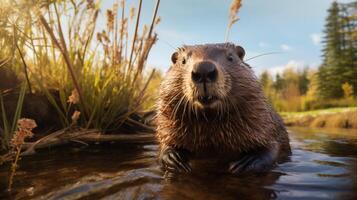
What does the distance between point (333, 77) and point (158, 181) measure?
89.9ft

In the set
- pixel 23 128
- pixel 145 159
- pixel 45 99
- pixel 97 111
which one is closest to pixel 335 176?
pixel 145 159

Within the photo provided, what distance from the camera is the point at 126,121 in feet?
15.1

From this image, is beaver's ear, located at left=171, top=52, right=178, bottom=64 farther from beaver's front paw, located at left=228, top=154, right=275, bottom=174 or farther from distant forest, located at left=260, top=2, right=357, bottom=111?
distant forest, located at left=260, top=2, right=357, bottom=111

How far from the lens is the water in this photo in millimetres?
1763

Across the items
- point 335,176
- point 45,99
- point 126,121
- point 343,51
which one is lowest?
point 335,176

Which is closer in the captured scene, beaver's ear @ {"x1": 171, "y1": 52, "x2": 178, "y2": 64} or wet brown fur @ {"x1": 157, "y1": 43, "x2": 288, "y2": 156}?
wet brown fur @ {"x1": 157, "y1": 43, "x2": 288, "y2": 156}

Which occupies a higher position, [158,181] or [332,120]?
[158,181]

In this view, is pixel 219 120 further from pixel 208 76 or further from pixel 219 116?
pixel 208 76

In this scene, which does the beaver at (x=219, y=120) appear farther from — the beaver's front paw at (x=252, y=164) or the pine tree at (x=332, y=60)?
the pine tree at (x=332, y=60)

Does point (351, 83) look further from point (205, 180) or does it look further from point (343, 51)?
point (205, 180)

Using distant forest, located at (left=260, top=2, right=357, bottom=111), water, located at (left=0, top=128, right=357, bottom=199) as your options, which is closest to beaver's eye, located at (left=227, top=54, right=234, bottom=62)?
water, located at (left=0, top=128, right=357, bottom=199)

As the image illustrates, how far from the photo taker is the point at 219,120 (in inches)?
100.0

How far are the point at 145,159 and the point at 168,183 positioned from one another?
98 centimetres

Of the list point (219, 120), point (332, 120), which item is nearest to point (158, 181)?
point (219, 120)
